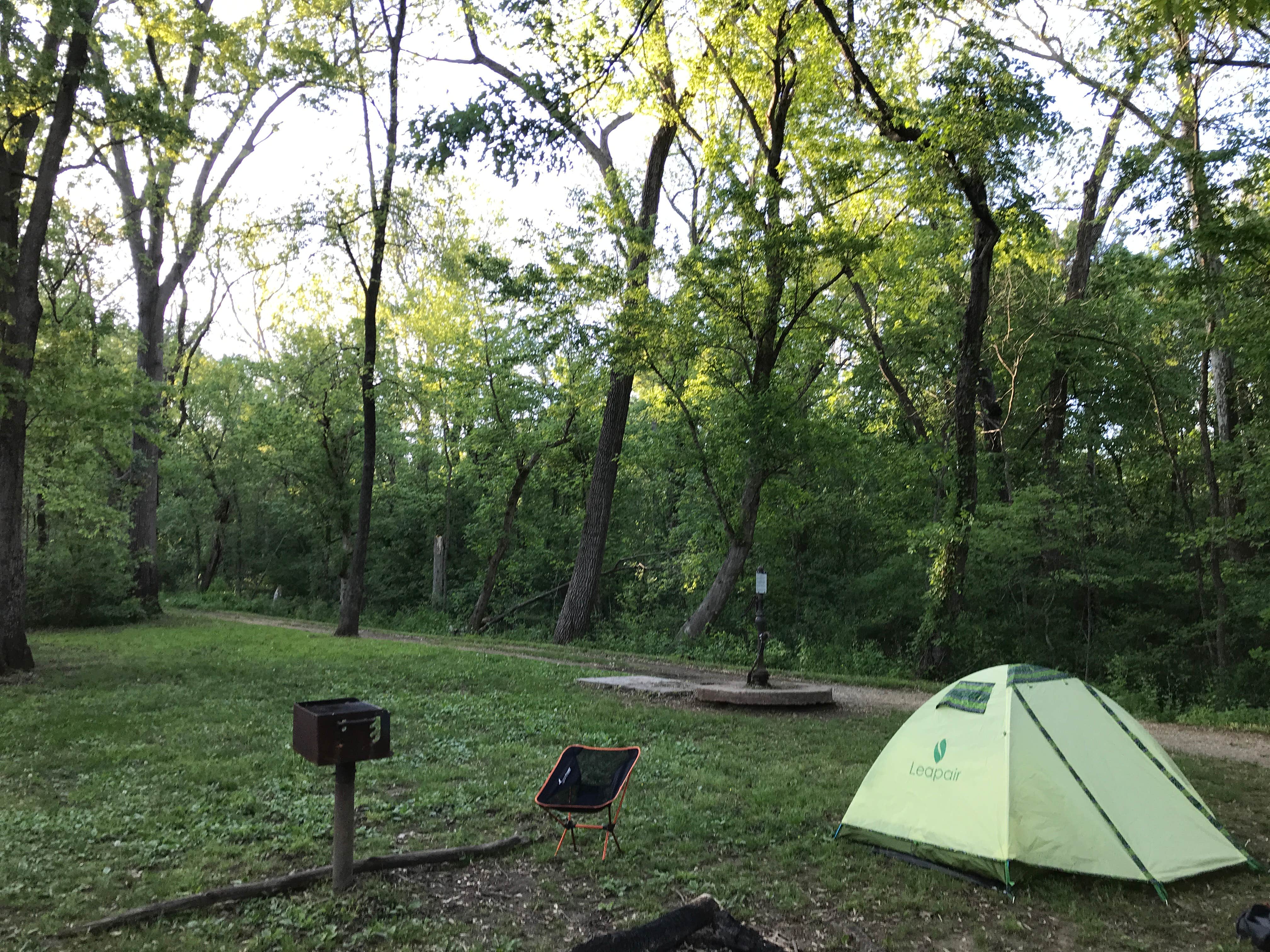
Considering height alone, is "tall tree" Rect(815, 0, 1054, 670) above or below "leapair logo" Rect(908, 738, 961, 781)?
above

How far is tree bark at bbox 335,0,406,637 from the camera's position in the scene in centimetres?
1677

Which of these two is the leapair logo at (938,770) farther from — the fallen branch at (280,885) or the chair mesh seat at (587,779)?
the fallen branch at (280,885)

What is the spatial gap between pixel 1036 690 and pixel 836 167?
10.8 m

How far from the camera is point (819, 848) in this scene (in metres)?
5.33

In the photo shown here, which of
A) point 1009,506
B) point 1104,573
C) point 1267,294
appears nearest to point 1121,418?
point 1104,573

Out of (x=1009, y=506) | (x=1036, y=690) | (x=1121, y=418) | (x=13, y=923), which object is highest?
(x=1121, y=418)

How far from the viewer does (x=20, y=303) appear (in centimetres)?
1098

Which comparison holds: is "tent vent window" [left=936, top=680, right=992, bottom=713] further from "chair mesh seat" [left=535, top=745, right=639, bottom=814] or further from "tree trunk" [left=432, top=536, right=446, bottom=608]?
"tree trunk" [left=432, top=536, right=446, bottom=608]

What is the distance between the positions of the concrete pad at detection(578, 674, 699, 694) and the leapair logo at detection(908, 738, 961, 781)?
559 centimetres

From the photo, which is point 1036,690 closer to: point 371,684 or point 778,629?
point 371,684

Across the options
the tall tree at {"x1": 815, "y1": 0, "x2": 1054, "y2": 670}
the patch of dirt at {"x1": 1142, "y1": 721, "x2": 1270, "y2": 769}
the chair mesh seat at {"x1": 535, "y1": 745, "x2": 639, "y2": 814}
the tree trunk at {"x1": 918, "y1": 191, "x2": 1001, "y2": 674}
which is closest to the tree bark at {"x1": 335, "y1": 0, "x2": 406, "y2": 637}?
the tall tree at {"x1": 815, "y1": 0, "x2": 1054, "y2": 670}

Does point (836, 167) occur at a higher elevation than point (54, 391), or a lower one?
higher

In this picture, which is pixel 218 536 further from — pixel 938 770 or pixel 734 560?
pixel 938 770

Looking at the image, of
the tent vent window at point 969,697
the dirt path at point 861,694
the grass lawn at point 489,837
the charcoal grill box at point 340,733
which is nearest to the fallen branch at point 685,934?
the grass lawn at point 489,837
